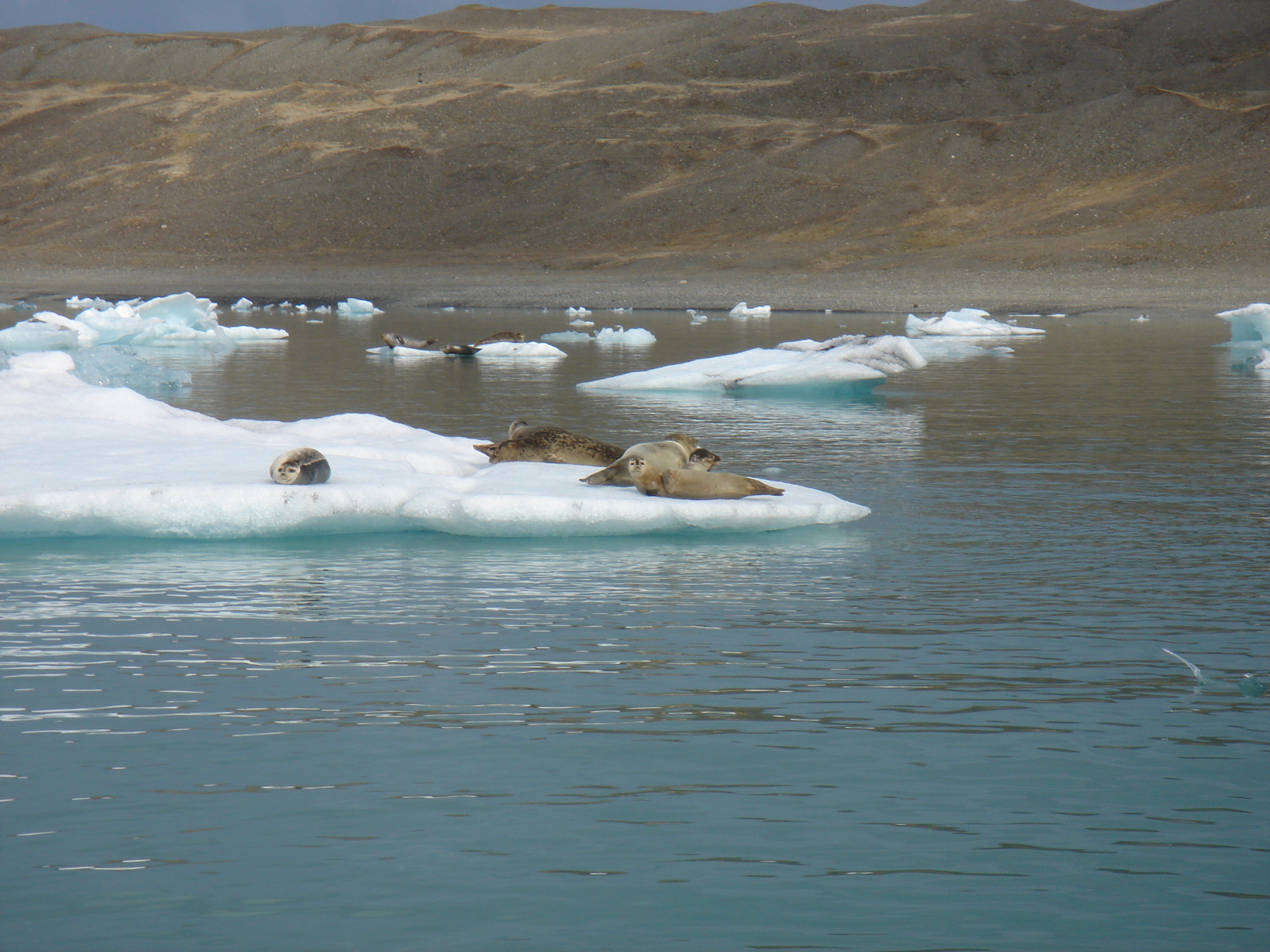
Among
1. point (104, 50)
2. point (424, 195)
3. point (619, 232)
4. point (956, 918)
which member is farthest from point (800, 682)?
point (104, 50)

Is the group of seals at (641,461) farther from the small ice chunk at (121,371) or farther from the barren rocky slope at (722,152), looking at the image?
the barren rocky slope at (722,152)

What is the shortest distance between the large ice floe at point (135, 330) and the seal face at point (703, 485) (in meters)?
13.6

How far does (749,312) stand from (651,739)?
34211mm

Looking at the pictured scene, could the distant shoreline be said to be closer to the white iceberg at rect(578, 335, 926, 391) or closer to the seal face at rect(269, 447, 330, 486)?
the white iceberg at rect(578, 335, 926, 391)

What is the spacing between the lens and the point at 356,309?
130 ft

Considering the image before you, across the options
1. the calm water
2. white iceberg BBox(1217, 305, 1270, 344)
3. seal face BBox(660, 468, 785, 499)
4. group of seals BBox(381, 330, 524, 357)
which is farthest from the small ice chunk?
white iceberg BBox(1217, 305, 1270, 344)

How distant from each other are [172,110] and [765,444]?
306 feet

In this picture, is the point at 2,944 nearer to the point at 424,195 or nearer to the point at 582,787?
the point at 582,787

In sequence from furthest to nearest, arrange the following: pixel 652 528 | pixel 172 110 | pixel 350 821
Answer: pixel 172 110, pixel 652 528, pixel 350 821

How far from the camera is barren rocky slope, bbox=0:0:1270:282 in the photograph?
61406 mm

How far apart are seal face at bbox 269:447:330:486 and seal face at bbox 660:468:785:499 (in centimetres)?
195

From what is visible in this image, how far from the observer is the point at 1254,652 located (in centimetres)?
570

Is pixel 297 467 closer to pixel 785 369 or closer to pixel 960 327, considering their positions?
pixel 785 369

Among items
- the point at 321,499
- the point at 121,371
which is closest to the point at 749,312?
the point at 121,371
